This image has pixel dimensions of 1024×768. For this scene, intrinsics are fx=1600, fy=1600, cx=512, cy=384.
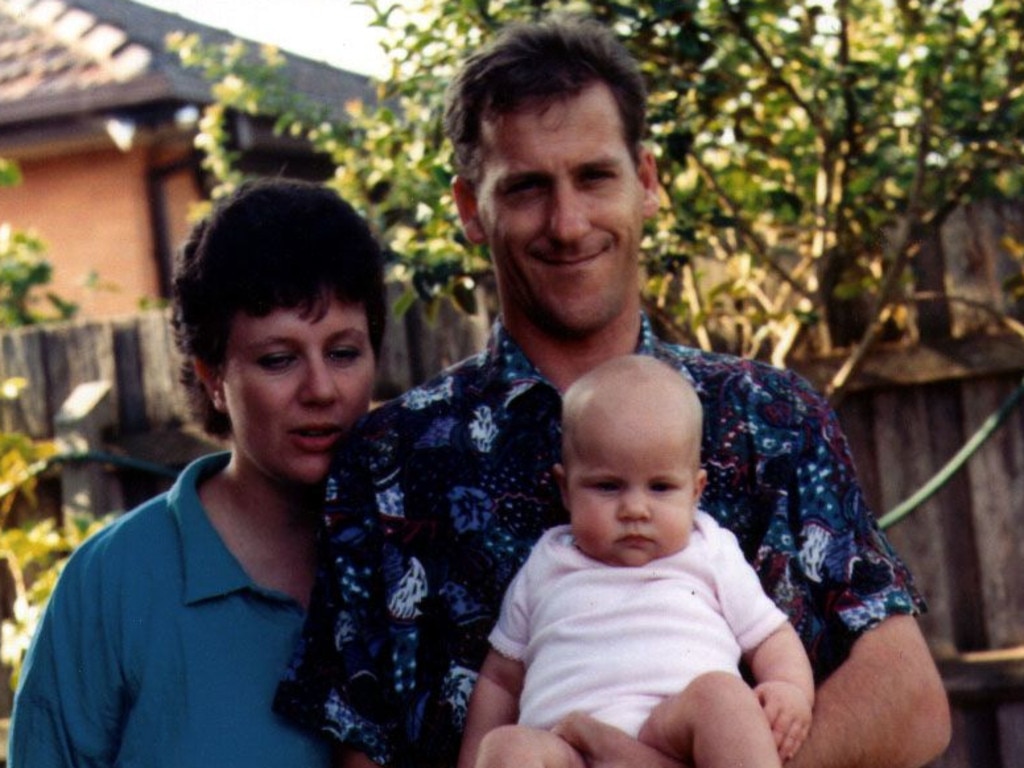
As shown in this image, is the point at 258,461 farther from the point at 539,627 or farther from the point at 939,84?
the point at 939,84

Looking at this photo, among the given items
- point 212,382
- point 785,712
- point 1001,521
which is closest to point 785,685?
point 785,712

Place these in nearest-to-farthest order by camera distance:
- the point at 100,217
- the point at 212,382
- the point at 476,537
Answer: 1. the point at 476,537
2. the point at 212,382
3. the point at 100,217

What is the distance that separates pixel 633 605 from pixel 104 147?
363 inches

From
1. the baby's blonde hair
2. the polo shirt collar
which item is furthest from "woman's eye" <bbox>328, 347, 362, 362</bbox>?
the baby's blonde hair

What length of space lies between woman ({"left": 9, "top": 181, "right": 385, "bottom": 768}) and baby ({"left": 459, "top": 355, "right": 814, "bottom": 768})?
50 cm

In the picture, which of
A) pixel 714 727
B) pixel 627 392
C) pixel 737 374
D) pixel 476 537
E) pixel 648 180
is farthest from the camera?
pixel 648 180

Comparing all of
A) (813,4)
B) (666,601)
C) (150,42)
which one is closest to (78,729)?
(666,601)

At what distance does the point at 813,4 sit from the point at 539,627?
2.55m

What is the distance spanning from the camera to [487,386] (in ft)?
9.52

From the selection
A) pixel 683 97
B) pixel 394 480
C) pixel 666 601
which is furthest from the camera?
pixel 683 97

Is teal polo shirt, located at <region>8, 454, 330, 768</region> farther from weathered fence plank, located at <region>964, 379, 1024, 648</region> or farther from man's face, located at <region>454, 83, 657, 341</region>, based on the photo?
weathered fence plank, located at <region>964, 379, 1024, 648</region>

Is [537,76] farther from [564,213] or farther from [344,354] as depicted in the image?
[344,354]

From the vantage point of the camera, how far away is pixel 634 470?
8.51ft

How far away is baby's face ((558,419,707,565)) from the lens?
8.46 ft
